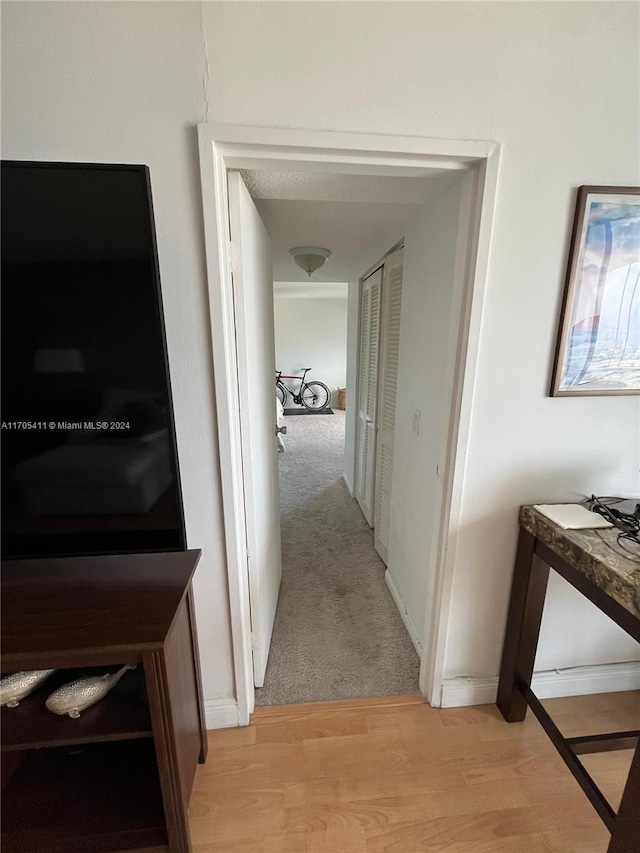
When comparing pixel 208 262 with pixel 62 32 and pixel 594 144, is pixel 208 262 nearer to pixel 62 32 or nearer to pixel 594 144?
pixel 62 32

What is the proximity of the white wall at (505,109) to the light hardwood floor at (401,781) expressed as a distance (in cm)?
91

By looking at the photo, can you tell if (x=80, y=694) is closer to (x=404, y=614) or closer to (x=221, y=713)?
(x=221, y=713)

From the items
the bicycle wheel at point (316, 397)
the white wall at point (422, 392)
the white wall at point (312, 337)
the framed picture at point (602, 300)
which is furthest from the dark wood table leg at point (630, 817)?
the bicycle wheel at point (316, 397)

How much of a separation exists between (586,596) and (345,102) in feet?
5.17

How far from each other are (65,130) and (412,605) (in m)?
2.21

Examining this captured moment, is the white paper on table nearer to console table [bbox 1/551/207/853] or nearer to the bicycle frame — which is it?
console table [bbox 1/551/207/853]

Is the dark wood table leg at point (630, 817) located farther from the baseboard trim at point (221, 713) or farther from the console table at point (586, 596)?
the baseboard trim at point (221, 713)

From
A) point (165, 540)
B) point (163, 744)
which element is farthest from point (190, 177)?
point (163, 744)

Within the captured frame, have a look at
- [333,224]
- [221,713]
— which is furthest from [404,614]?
[333,224]

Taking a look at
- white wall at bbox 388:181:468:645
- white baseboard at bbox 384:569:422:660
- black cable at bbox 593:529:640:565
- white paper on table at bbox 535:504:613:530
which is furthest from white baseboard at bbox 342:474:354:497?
black cable at bbox 593:529:640:565

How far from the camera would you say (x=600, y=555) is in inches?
38.9

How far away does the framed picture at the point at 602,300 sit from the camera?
107 cm

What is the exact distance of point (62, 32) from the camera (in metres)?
0.86

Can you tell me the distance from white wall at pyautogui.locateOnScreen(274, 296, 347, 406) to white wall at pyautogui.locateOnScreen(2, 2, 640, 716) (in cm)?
621
